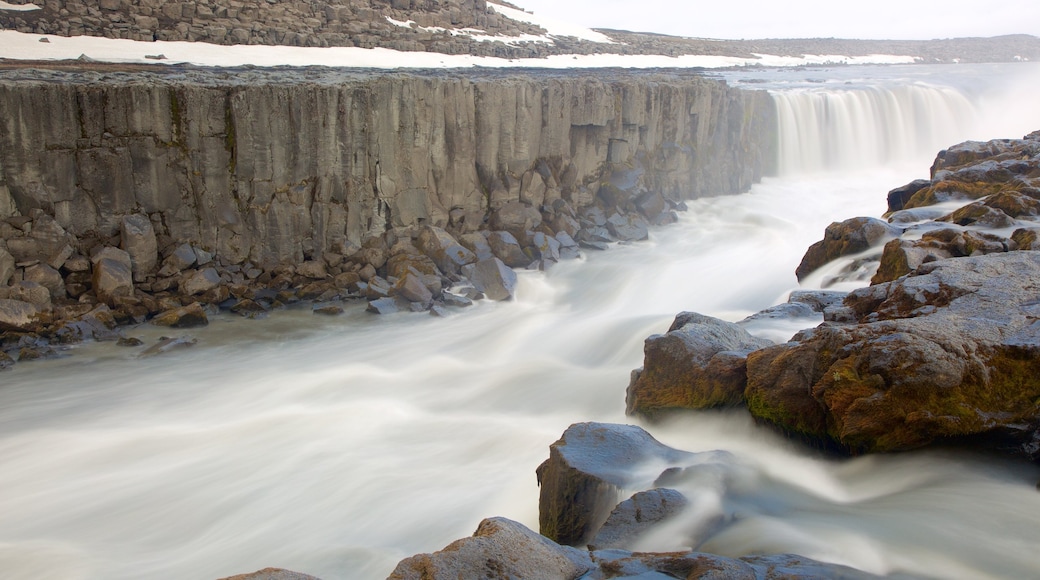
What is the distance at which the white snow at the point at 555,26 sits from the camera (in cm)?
3477

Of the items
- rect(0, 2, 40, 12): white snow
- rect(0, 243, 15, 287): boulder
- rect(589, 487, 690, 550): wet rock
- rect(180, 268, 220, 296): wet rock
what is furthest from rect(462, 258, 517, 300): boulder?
rect(0, 2, 40, 12): white snow

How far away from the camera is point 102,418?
792 cm

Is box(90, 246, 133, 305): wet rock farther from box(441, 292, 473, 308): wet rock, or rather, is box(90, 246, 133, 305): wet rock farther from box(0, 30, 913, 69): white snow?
box(0, 30, 913, 69): white snow

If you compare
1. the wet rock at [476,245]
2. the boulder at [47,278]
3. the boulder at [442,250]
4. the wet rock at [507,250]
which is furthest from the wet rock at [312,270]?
the boulder at [47,278]

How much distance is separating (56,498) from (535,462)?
3689 mm

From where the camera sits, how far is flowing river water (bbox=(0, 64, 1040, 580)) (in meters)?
4.33

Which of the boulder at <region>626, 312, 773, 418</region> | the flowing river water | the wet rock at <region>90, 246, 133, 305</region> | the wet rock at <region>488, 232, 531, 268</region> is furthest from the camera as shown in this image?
the wet rock at <region>488, 232, 531, 268</region>

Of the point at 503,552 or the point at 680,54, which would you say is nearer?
the point at 503,552

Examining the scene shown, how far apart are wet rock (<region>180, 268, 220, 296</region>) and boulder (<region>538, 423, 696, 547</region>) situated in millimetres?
6985

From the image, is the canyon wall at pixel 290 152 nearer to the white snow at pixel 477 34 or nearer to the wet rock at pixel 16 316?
the wet rock at pixel 16 316

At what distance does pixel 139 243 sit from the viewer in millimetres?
10445

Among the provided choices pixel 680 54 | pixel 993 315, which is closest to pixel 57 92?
pixel 993 315

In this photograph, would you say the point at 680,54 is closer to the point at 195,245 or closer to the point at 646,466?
the point at 195,245

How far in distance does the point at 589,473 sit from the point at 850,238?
196 inches
